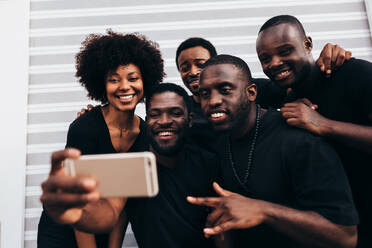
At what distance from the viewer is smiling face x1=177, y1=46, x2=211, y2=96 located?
2.27 metres

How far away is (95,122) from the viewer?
1.96m

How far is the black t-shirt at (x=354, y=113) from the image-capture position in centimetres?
155

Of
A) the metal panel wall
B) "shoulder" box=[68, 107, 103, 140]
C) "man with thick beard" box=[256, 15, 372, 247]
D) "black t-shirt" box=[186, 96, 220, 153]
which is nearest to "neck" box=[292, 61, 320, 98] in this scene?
"man with thick beard" box=[256, 15, 372, 247]

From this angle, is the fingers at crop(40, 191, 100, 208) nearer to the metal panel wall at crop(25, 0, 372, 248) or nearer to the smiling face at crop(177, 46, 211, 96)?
the smiling face at crop(177, 46, 211, 96)

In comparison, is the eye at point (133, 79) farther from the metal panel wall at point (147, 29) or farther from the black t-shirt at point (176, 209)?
the metal panel wall at point (147, 29)

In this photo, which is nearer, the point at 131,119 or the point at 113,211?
the point at 113,211

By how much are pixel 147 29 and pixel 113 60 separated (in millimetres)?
1071

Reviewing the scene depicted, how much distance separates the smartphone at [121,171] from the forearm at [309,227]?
0.65m

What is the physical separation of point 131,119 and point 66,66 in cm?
137

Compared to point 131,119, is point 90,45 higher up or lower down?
higher up

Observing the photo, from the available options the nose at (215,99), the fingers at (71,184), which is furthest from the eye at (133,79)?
the fingers at (71,184)

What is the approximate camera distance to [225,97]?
162cm

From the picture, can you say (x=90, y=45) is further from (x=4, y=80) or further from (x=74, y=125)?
(x=4, y=80)

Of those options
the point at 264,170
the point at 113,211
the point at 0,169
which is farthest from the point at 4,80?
the point at 264,170
